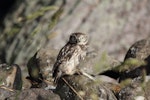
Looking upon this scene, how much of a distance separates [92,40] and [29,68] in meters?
5.68

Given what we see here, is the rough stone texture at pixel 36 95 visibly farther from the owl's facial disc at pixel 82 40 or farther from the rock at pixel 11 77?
the owl's facial disc at pixel 82 40

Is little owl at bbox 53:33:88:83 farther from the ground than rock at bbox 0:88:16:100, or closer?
farther from the ground

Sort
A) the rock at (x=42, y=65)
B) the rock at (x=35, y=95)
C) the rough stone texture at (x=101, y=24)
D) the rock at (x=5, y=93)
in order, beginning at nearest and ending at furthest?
the rock at (x=35, y=95) → the rock at (x=5, y=93) → the rock at (x=42, y=65) → the rough stone texture at (x=101, y=24)

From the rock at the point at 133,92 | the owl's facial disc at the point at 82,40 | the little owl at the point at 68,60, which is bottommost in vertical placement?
the rock at the point at 133,92

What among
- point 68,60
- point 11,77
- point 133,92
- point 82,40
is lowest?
point 133,92

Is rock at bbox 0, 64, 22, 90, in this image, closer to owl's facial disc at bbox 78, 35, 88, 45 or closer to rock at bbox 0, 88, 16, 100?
rock at bbox 0, 88, 16, 100

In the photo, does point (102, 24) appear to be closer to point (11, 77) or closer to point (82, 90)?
point (11, 77)

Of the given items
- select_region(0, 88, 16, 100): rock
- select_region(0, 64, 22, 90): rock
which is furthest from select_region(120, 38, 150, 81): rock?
select_region(0, 88, 16, 100): rock

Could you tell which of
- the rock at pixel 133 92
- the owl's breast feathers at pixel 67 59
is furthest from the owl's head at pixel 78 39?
the rock at pixel 133 92

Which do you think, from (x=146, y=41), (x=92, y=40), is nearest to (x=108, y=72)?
(x=146, y=41)

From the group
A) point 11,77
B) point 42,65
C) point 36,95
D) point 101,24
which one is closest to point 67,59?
point 42,65

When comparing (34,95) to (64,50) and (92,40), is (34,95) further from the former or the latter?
(92,40)

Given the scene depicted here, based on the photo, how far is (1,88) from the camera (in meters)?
8.39

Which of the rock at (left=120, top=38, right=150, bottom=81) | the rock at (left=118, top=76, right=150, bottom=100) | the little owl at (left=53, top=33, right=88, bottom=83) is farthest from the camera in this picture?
the rock at (left=120, top=38, right=150, bottom=81)
